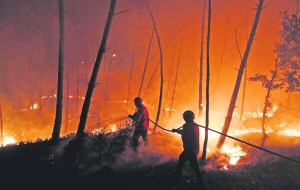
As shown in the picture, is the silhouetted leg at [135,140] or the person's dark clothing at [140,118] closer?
the person's dark clothing at [140,118]

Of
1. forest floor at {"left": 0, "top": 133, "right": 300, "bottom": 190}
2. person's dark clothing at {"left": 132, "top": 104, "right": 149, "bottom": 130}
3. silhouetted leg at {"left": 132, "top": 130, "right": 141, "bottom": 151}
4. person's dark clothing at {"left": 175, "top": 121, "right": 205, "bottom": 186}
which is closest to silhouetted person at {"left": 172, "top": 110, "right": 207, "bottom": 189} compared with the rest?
person's dark clothing at {"left": 175, "top": 121, "right": 205, "bottom": 186}

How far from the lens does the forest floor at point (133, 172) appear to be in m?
7.20

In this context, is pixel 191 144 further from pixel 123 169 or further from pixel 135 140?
pixel 135 140

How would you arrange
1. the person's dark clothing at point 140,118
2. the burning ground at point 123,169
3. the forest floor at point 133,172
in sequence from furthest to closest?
the person's dark clothing at point 140,118, the burning ground at point 123,169, the forest floor at point 133,172

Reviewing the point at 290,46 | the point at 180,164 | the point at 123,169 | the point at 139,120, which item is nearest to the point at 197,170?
the point at 180,164

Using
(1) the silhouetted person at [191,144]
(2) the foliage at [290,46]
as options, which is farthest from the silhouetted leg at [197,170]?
(2) the foliage at [290,46]

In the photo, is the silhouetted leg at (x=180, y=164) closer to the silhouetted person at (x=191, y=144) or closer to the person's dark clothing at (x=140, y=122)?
the silhouetted person at (x=191, y=144)

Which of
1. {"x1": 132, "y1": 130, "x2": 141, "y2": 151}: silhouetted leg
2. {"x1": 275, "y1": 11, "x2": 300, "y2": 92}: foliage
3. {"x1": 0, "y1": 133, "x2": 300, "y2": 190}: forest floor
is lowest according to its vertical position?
{"x1": 0, "y1": 133, "x2": 300, "y2": 190}: forest floor

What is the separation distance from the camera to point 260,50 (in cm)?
4294

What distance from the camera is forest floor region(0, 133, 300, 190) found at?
7.20 meters

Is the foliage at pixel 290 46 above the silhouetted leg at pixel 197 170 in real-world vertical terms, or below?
above

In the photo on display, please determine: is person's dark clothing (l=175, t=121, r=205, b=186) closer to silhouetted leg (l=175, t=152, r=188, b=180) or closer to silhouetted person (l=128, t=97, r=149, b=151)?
silhouetted leg (l=175, t=152, r=188, b=180)

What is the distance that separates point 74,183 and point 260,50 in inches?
1721

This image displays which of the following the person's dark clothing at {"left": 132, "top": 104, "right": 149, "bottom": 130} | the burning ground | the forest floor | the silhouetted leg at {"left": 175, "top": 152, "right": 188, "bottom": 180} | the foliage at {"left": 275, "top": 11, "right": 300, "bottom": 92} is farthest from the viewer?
the foliage at {"left": 275, "top": 11, "right": 300, "bottom": 92}
